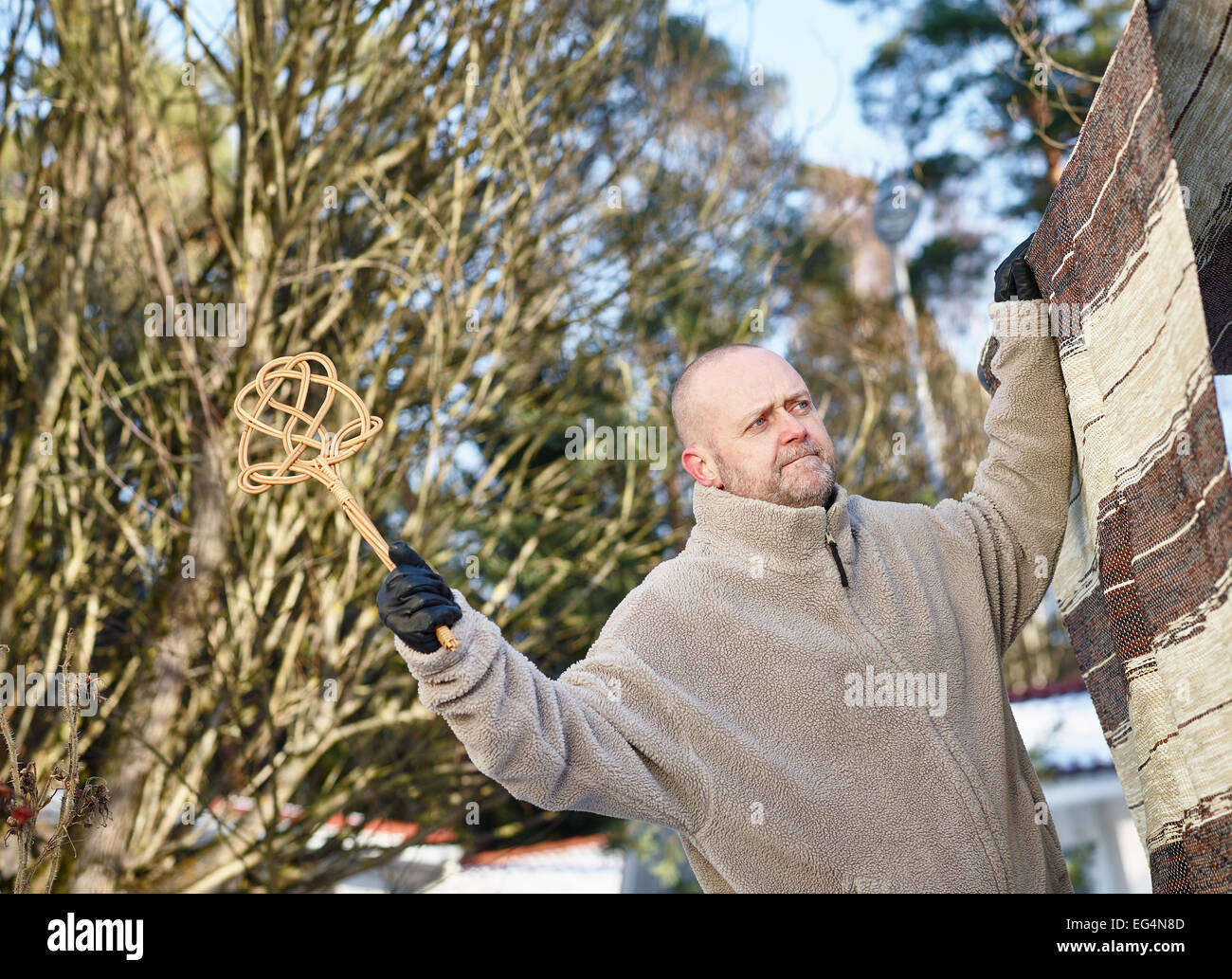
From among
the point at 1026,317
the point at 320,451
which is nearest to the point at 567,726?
the point at 320,451

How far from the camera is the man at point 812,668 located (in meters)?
2.17

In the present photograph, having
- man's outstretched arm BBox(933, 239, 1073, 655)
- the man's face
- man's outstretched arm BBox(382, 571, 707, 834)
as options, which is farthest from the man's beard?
man's outstretched arm BBox(382, 571, 707, 834)

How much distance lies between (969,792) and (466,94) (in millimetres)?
4067

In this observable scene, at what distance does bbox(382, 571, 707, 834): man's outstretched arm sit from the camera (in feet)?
6.21

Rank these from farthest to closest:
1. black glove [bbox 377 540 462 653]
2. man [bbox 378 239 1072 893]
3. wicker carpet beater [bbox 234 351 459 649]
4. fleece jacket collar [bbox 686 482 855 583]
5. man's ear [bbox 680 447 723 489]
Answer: man's ear [bbox 680 447 723 489] < fleece jacket collar [bbox 686 482 855 583] < man [bbox 378 239 1072 893] < wicker carpet beater [bbox 234 351 459 649] < black glove [bbox 377 540 462 653]

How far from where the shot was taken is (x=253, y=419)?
2221mm

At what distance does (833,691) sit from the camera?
2.31m

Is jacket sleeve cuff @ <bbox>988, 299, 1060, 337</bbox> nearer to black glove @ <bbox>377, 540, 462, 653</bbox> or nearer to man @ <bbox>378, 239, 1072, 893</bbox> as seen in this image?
man @ <bbox>378, 239, 1072, 893</bbox>

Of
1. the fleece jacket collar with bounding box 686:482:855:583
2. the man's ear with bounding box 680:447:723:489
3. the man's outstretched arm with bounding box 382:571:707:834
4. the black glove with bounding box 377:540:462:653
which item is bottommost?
the man's outstretched arm with bounding box 382:571:707:834

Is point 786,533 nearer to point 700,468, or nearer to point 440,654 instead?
point 700,468

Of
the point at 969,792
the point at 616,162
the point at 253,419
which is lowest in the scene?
the point at 969,792
